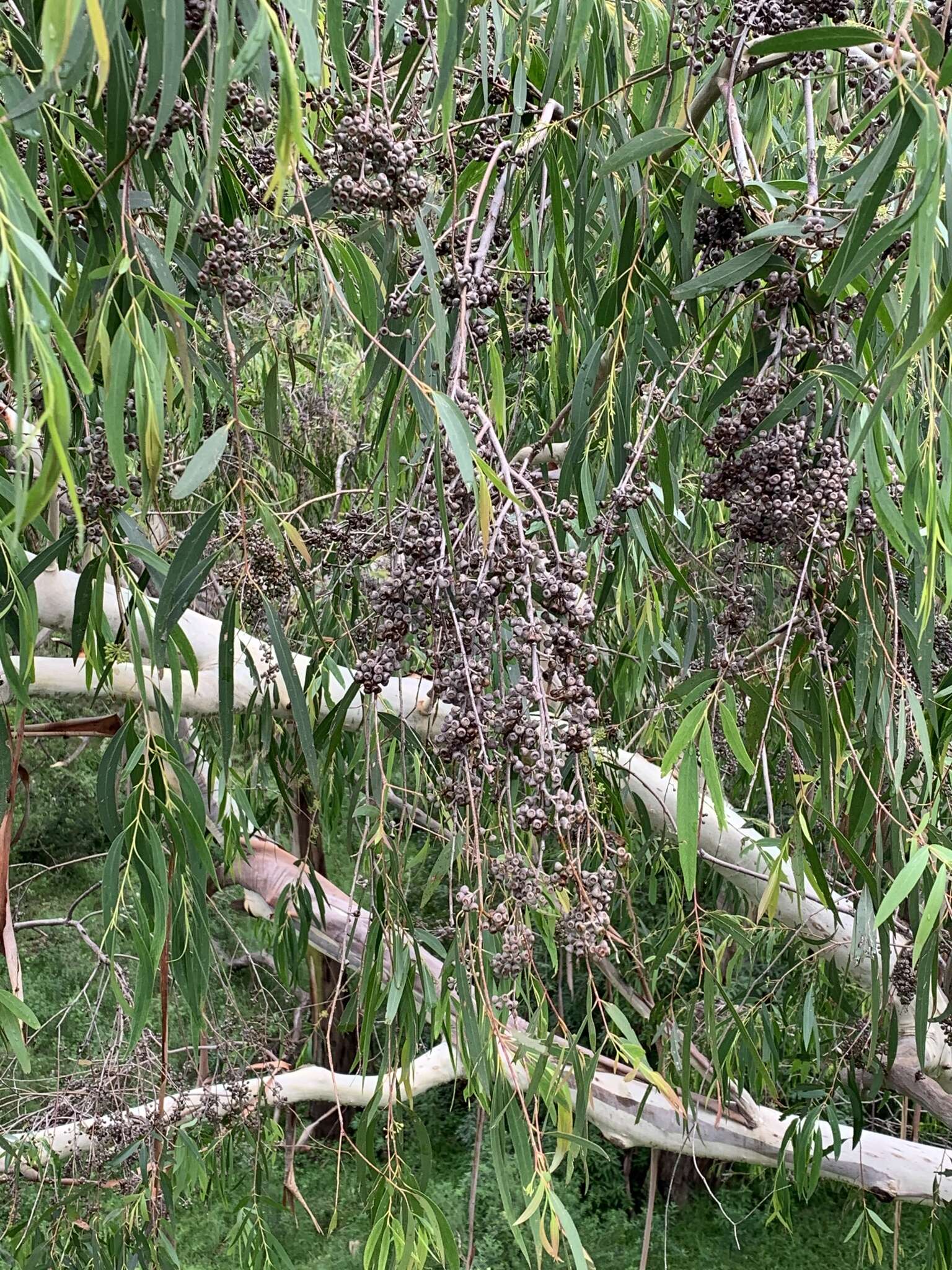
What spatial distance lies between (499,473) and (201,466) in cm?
20

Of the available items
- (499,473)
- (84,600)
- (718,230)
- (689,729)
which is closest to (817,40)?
(718,230)

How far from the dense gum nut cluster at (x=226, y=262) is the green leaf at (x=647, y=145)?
273 millimetres

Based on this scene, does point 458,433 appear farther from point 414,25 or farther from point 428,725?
point 428,725

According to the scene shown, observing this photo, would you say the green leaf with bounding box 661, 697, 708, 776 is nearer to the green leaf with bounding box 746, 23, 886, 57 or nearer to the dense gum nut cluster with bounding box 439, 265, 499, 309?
the dense gum nut cluster with bounding box 439, 265, 499, 309

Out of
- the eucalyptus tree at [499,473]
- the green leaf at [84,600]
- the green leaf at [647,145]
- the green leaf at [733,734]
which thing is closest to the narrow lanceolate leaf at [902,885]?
the eucalyptus tree at [499,473]

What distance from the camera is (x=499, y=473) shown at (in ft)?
2.41

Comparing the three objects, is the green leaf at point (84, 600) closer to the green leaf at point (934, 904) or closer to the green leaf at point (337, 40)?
the green leaf at point (337, 40)

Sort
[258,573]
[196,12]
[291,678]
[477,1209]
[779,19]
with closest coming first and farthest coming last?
[196,12], [779,19], [291,678], [258,573], [477,1209]

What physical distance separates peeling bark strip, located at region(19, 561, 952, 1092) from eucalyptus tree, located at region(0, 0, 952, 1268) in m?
0.01

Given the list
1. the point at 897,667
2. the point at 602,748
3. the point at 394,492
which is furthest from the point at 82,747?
the point at 897,667

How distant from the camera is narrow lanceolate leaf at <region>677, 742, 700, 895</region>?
839 millimetres

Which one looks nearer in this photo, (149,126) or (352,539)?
(149,126)

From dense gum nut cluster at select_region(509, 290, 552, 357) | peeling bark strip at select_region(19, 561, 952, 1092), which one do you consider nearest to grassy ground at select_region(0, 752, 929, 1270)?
peeling bark strip at select_region(19, 561, 952, 1092)

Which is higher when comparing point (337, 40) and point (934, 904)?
point (337, 40)
